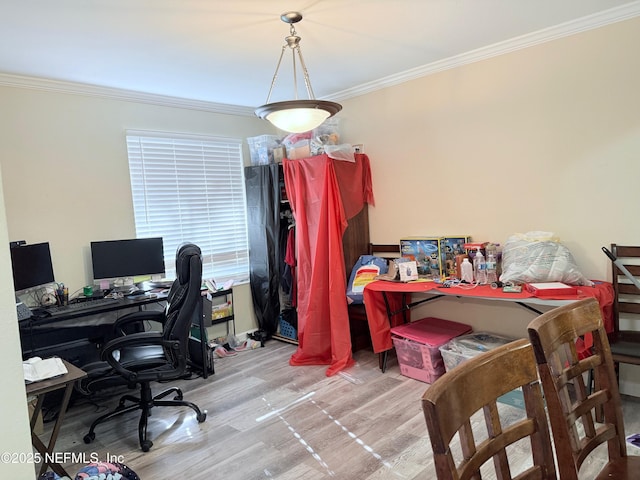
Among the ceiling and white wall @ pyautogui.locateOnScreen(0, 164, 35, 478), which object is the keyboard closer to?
the ceiling

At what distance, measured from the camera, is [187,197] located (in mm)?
4234

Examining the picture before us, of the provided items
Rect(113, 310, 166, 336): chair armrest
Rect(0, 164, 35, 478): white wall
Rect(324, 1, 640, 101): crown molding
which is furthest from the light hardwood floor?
Rect(324, 1, 640, 101): crown molding

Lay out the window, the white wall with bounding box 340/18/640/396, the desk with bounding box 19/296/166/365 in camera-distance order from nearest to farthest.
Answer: the white wall with bounding box 340/18/640/396 < the desk with bounding box 19/296/166/365 < the window

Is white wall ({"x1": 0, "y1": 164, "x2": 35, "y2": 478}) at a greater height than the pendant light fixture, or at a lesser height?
lesser

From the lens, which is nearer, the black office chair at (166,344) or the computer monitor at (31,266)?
the black office chair at (166,344)

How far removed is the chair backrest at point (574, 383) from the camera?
1122 millimetres

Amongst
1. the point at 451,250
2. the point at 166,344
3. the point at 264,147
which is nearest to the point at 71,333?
the point at 166,344

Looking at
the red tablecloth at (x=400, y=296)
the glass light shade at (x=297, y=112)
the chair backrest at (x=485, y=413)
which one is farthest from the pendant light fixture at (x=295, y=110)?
the chair backrest at (x=485, y=413)

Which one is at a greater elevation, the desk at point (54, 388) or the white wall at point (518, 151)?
the white wall at point (518, 151)

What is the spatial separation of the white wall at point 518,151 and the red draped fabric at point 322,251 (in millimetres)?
537

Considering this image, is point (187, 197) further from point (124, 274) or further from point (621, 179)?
point (621, 179)

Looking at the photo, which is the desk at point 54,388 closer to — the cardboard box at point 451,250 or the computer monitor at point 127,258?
the computer monitor at point 127,258

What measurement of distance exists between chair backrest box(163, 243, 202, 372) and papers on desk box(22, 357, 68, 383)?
0.63 m

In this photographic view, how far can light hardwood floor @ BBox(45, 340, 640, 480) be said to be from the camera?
7.50 ft
